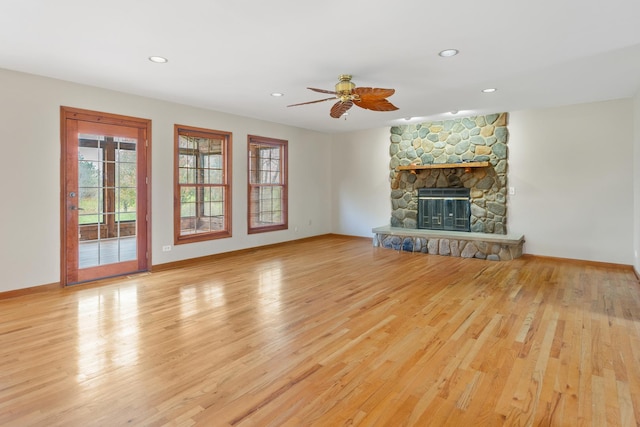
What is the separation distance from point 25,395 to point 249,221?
188 inches

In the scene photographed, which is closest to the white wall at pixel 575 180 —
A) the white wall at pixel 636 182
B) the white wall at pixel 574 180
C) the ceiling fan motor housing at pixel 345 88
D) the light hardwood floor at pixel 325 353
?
the white wall at pixel 574 180

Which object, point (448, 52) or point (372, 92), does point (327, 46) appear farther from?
point (448, 52)

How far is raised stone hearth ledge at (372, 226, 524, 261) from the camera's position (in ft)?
19.2

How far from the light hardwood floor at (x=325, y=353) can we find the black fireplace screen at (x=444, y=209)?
2.30 metres

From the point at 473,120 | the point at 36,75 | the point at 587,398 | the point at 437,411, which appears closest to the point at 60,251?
the point at 36,75

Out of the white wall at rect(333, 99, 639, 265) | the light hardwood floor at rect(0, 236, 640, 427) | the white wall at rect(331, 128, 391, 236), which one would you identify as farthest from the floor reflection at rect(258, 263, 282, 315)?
the white wall at rect(333, 99, 639, 265)

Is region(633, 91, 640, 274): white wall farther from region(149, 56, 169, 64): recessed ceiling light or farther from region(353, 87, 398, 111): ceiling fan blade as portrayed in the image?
region(149, 56, 169, 64): recessed ceiling light

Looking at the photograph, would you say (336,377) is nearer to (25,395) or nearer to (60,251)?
(25,395)

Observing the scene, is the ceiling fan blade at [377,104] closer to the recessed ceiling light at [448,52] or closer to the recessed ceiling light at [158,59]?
the recessed ceiling light at [448,52]

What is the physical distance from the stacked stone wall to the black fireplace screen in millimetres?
96

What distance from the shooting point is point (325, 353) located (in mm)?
2586

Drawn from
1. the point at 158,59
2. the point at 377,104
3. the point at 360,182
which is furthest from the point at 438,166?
the point at 158,59

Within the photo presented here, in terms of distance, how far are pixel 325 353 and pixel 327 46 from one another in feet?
8.87

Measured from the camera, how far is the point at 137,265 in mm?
5125
